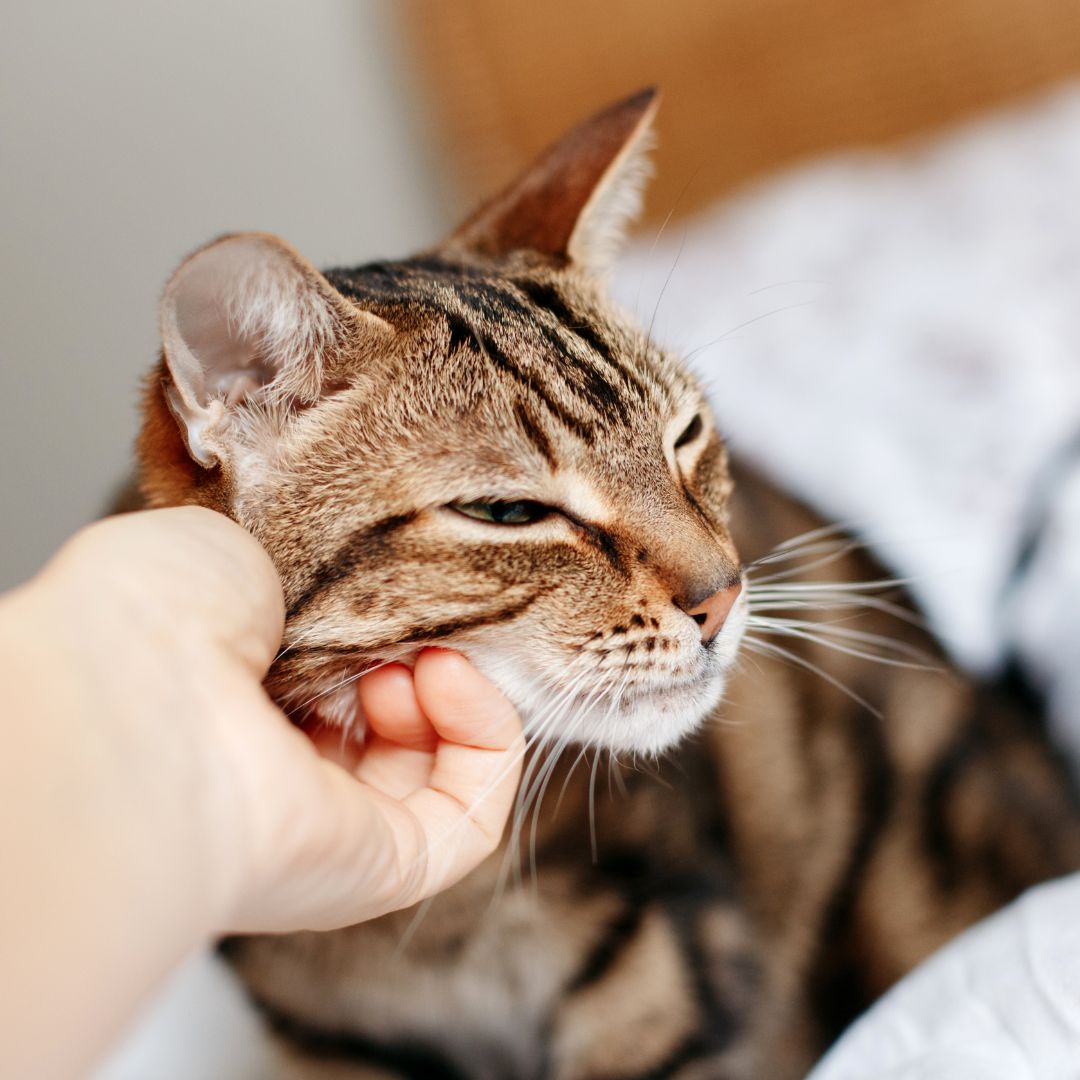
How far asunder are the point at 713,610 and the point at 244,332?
0.41m

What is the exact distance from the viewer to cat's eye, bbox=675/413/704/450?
2.79 feet

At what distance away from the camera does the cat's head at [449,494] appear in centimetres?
69

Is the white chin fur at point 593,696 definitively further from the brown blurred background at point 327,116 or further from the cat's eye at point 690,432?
the brown blurred background at point 327,116

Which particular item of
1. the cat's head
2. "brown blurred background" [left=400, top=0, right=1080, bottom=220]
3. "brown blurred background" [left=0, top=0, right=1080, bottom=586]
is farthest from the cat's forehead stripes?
"brown blurred background" [left=400, top=0, right=1080, bottom=220]

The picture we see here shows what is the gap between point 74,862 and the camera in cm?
40

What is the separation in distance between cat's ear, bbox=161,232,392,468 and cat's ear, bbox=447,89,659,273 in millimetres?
313

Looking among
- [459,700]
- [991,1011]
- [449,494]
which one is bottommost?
[991,1011]

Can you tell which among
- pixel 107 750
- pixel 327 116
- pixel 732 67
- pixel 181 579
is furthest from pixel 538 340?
pixel 732 67

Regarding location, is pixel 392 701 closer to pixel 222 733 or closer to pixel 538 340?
pixel 222 733

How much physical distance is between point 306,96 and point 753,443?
1147mm

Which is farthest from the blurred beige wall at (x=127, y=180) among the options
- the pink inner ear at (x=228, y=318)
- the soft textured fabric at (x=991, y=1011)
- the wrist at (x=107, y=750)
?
the soft textured fabric at (x=991, y=1011)

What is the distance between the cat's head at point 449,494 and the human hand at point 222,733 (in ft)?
0.19

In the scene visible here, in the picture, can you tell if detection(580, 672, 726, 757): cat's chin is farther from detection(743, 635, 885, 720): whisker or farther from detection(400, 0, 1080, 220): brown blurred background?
detection(400, 0, 1080, 220): brown blurred background

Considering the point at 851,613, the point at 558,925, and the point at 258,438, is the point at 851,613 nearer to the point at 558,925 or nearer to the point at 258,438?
the point at 558,925
